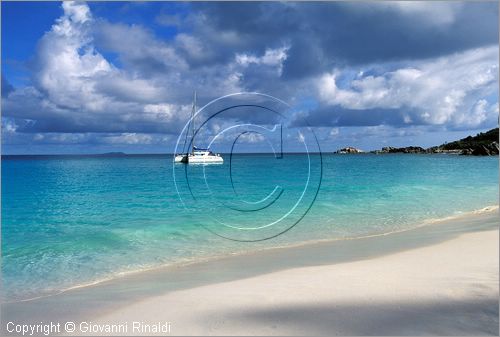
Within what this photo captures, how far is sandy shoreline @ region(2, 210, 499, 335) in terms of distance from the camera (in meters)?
6.04

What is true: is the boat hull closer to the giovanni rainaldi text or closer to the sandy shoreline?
the sandy shoreline

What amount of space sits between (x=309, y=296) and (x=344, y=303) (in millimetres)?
723

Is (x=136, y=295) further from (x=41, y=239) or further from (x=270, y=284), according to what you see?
(x=41, y=239)

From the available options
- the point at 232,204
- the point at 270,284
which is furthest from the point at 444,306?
the point at 232,204

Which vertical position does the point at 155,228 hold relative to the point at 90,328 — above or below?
below

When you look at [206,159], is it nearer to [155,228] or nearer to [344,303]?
[155,228]

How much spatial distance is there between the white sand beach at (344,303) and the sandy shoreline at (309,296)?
2 centimetres

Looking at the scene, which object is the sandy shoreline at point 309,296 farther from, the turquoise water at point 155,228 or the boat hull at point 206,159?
the boat hull at point 206,159

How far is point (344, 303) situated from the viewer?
269 inches

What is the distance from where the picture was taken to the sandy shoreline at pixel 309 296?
19.8 ft

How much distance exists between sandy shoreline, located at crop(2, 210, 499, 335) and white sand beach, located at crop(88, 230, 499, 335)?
2cm

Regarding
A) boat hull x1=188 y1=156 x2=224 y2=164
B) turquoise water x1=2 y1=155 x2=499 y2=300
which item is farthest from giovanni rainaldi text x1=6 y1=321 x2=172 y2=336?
boat hull x1=188 y1=156 x2=224 y2=164

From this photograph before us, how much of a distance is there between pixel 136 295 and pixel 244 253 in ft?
16.1

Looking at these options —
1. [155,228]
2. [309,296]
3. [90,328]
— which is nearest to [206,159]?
[155,228]
